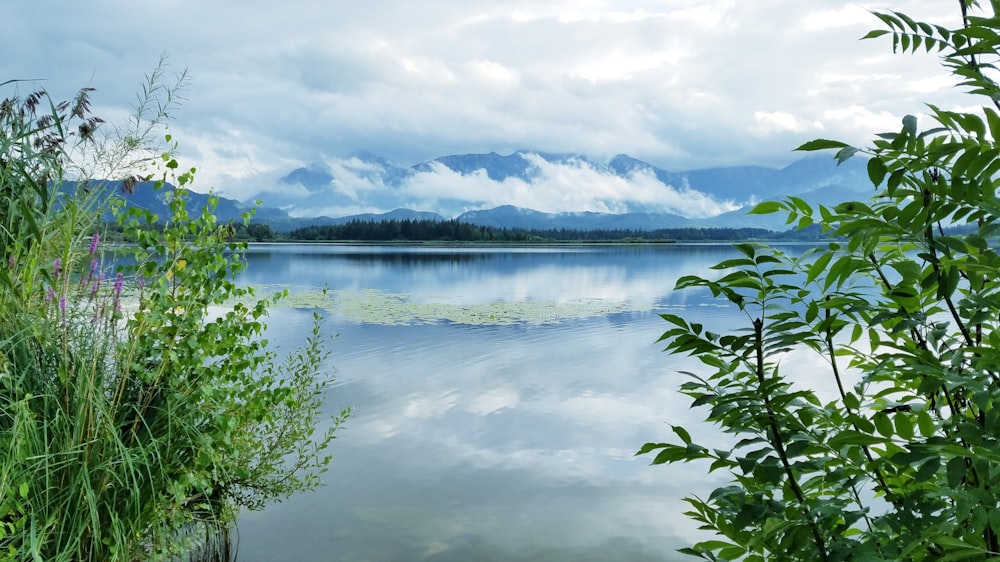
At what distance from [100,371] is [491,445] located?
517 centimetres

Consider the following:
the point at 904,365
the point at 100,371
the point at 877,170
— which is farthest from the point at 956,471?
the point at 100,371

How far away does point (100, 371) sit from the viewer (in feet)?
11.1

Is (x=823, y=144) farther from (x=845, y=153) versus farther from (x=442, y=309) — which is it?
(x=442, y=309)

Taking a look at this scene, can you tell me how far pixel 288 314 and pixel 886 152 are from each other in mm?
17792

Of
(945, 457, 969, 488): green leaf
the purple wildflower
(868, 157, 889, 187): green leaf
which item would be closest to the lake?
the purple wildflower

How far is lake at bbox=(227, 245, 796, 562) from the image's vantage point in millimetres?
5574

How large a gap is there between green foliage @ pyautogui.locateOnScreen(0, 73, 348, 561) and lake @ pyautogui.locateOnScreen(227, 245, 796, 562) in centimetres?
173

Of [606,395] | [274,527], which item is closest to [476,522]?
[274,527]

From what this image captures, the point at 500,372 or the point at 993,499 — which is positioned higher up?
the point at 993,499

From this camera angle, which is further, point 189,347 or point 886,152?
point 189,347

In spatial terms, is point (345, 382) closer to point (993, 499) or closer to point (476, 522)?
point (476, 522)

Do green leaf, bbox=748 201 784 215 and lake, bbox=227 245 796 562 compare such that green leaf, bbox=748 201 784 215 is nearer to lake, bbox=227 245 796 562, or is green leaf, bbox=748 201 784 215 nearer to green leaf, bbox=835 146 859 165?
green leaf, bbox=835 146 859 165

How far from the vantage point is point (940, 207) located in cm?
138

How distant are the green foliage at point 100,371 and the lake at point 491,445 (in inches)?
68.2
